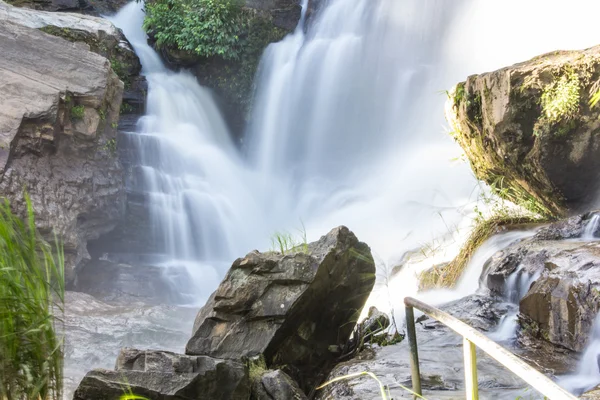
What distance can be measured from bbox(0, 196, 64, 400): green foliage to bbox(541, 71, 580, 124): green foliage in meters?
5.41

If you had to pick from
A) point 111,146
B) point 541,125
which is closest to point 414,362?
point 541,125

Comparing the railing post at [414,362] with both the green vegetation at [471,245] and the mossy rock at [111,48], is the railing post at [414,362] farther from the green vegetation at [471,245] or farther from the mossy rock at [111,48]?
the mossy rock at [111,48]

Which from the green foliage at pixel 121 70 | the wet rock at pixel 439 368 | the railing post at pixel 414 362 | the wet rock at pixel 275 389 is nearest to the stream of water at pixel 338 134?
the green foliage at pixel 121 70

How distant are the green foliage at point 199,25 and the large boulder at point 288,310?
1102 cm

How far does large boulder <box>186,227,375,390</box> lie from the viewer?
4.36 m

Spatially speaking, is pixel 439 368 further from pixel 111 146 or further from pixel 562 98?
pixel 111 146

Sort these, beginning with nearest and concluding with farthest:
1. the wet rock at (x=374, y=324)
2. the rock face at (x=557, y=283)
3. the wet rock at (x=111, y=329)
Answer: the rock face at (x=557, y=283)
the wet rock at (x=374, y=324)
the wet rock at (x=111, y=329)

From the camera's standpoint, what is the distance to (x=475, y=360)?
1959mm

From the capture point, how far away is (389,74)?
1433cm

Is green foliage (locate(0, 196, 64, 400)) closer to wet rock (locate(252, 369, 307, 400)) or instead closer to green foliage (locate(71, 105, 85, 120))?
wet rock (locate(252, 369, 307, 400))

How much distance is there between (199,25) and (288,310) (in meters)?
12.0

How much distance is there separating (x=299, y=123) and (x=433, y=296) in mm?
8769

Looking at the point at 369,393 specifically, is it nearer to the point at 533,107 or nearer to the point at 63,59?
the point at 533,107

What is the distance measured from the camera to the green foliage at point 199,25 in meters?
14.6
